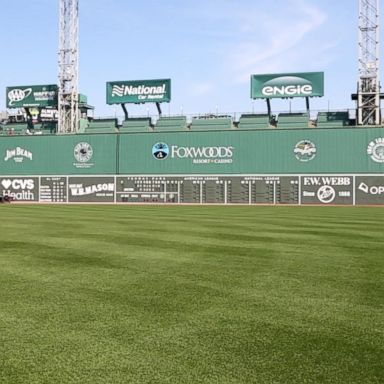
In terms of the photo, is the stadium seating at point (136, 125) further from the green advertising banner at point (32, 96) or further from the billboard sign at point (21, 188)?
the billboard sign at point (21, 188)

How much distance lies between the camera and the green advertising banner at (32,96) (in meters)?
72.1

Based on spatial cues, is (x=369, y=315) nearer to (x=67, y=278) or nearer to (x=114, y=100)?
(x=67, y=278)

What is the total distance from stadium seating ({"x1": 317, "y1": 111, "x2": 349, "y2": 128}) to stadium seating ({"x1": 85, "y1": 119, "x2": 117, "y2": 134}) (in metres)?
26.1

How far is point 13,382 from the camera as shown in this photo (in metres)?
4.05

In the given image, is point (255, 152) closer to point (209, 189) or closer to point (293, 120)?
point (209, 189)

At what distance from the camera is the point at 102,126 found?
221ft

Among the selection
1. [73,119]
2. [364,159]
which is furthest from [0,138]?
[364,159]

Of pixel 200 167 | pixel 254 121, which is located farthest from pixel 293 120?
pixel 200 167

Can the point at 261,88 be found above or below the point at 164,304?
above

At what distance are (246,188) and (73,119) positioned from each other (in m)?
27.8

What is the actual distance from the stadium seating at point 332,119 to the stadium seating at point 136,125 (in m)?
21.2

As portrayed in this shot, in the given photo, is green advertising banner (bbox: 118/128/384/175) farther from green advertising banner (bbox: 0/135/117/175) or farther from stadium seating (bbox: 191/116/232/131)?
stadium seating (bbox: 191/116/232/131)

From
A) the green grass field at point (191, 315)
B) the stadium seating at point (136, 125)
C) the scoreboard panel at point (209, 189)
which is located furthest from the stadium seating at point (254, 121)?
the green grass field at point (191, 315)

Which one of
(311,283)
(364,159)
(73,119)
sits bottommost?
(311,283)
